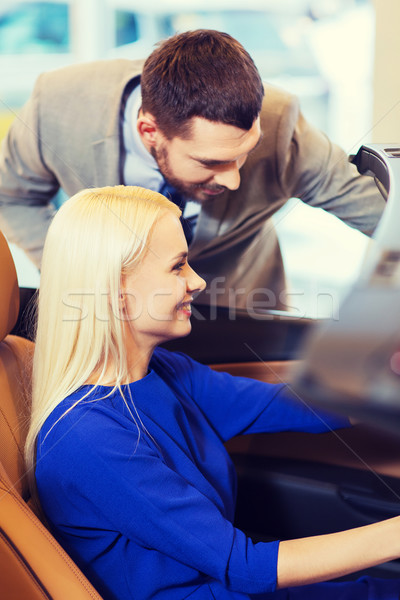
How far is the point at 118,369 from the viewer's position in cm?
87

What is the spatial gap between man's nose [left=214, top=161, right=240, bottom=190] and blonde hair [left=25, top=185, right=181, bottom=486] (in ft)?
1.36

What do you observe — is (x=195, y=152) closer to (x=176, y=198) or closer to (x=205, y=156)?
(x=205, y=156)

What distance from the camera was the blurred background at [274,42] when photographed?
6.22 feet

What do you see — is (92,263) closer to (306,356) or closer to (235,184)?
(306,356)

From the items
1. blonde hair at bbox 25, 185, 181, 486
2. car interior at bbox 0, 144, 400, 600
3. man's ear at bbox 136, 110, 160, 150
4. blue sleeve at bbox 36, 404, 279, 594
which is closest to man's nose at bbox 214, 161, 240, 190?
man's ear at bbox 136, 110, 160, 150

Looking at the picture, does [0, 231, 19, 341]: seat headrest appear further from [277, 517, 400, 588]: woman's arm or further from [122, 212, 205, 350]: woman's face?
[277, 517, 400, 588]: woman's arm

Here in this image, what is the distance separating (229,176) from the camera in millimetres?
1257

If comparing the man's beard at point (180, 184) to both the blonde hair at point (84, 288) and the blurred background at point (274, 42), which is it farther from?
the blurred background at point (274, 42)

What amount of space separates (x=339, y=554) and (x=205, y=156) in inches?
29.3

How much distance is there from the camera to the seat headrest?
0.88 meters

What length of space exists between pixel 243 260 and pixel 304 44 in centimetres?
118

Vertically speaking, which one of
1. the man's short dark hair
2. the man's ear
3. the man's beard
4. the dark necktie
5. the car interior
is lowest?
the car interior

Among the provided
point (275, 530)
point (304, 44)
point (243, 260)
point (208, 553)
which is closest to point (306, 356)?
point (208, 553)

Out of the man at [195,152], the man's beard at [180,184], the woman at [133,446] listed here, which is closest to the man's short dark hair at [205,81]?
the man at [195,152]
